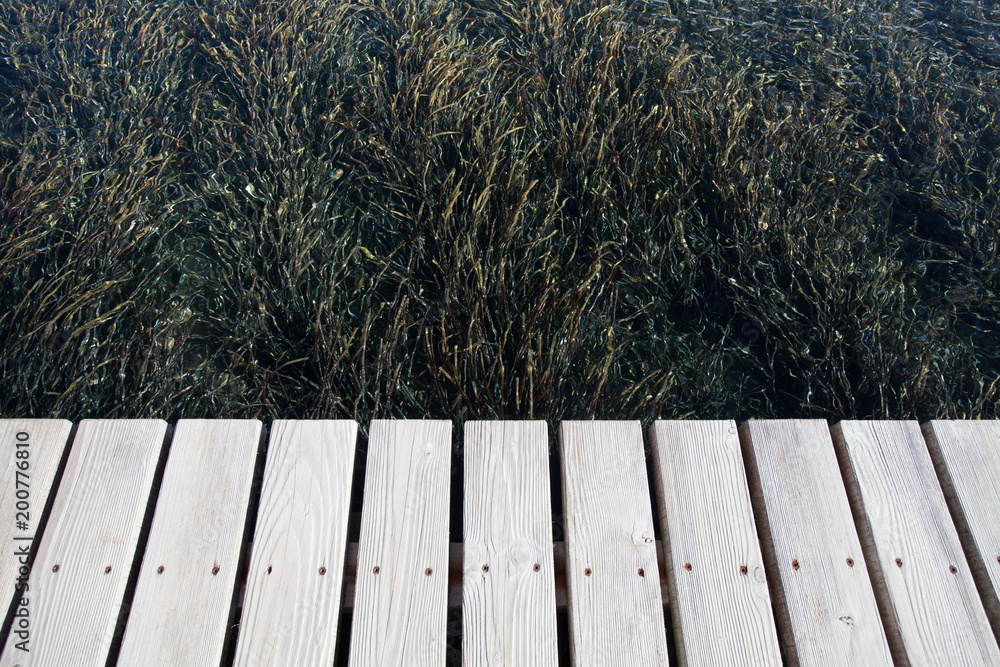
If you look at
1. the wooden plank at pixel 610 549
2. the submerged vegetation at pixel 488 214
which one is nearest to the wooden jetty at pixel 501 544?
the wooden plank at pixel 610 549

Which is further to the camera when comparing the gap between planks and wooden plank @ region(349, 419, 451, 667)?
the gap between planks

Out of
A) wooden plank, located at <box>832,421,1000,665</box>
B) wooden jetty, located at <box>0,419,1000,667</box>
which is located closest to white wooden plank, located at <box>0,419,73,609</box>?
wooden jetty, located at <box>0,419,1000,667</box>

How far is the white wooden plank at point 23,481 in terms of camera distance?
130cm

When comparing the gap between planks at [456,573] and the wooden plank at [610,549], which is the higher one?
the wooden plank at [610,549]

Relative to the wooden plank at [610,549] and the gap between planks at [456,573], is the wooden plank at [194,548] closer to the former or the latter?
the gap between planks at [456,573]

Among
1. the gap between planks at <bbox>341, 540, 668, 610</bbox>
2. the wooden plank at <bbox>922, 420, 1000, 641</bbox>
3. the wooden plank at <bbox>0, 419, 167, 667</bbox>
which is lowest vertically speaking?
the gap between planks at <bbox>341, 540, 668, 610</bbox>

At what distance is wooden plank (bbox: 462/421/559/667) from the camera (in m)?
1.23

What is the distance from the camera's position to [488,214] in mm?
1977

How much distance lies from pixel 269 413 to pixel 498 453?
641mm

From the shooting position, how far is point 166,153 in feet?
7.07

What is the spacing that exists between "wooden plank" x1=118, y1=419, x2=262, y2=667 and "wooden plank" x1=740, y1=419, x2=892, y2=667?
1078mm

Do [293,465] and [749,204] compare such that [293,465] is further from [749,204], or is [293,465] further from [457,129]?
[749,204]

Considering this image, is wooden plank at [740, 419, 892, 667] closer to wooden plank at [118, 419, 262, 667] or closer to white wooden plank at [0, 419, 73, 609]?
wooden plank at [118, 419, 262, 667]

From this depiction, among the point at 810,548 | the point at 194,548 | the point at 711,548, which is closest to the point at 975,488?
the point at 810,548
